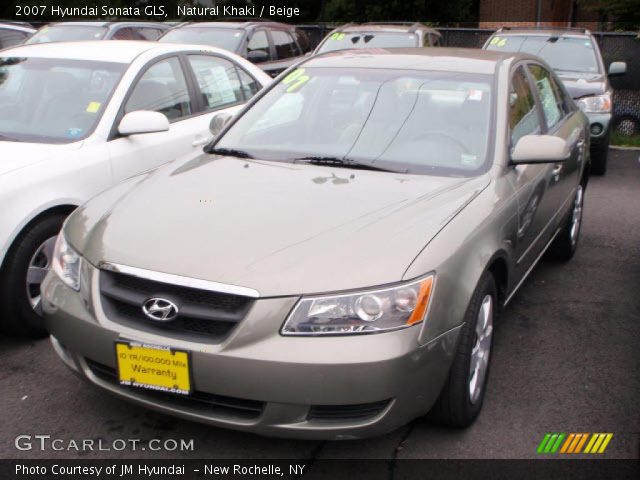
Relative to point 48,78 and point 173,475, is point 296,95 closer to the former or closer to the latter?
point 48,78

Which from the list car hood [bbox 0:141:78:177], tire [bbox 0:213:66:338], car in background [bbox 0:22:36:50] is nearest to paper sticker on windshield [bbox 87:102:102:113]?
car hood [bbox 0:141:78:177]

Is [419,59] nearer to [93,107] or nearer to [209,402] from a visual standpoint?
[93,107]

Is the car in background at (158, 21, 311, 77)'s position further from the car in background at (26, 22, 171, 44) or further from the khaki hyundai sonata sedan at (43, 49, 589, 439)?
the khaki hyundai sonata sedan at (43, 49, 589, 439)

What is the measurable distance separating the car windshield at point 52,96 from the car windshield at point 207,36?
6310 millimetres

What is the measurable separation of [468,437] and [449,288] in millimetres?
790

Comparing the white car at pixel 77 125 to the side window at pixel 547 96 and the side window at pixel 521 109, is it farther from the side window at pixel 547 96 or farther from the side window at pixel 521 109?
the side window at pixel 547 96

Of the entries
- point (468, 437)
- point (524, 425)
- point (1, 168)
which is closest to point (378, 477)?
point (468, 437)

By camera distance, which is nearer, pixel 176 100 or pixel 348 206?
pixel 348 206

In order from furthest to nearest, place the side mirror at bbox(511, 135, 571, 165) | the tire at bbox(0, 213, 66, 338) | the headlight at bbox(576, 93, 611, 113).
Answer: the headlight at bbox(576, 93, 611, 113) < the tire at bbox(0, 213, 66, 338) < the side mirror at bbox(511, 135, 571, 165)

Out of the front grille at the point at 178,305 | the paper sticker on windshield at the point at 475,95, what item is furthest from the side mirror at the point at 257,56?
the front grille at the point at 178,305

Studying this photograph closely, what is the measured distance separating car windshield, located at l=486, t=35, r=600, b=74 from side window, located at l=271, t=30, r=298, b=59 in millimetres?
3645

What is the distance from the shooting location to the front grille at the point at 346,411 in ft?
8.61

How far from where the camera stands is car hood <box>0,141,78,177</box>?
392 centimetres

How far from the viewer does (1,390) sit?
351cm
